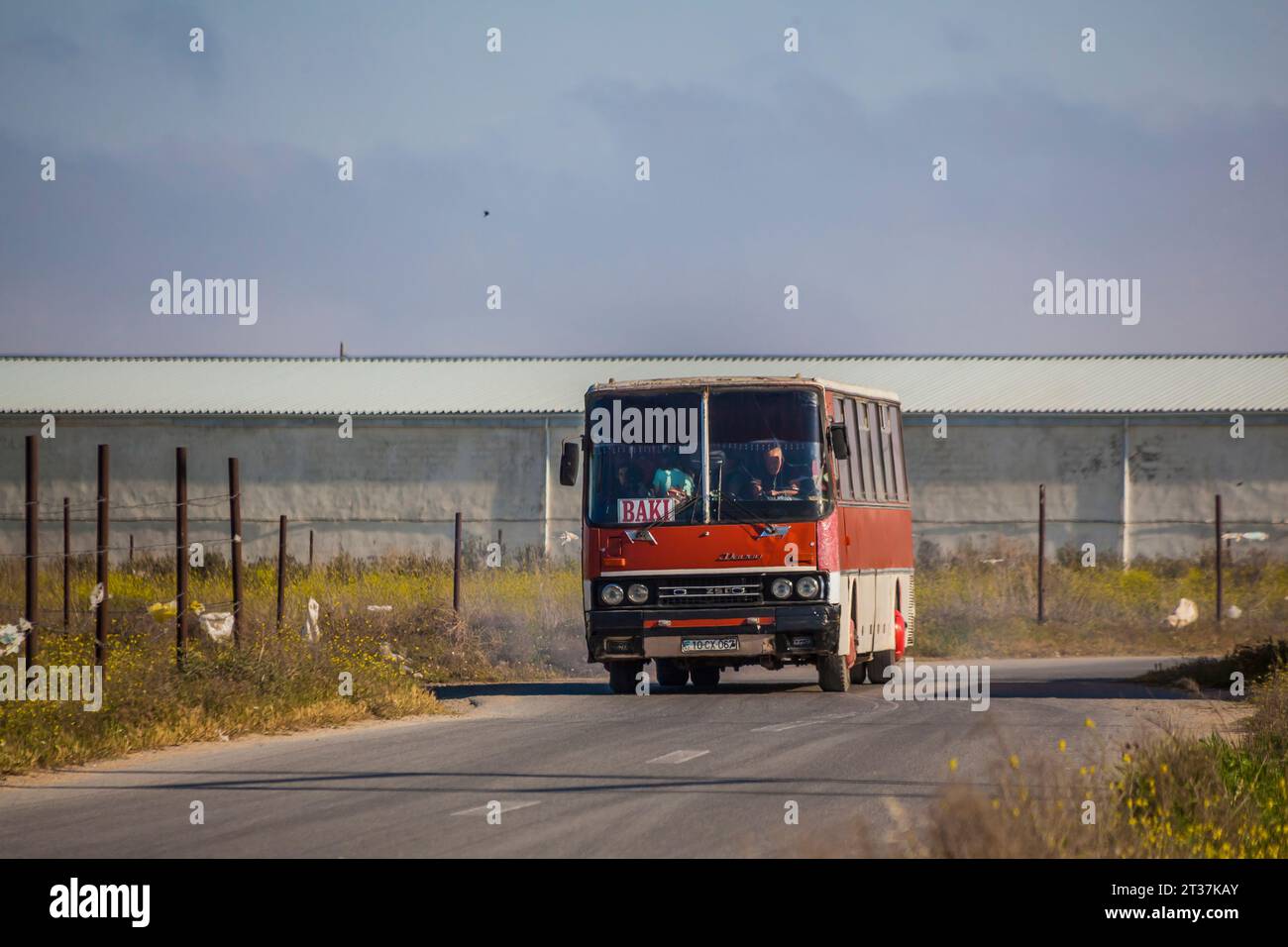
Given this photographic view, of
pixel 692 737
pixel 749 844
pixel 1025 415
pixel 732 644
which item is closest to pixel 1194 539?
pixel 1025 415

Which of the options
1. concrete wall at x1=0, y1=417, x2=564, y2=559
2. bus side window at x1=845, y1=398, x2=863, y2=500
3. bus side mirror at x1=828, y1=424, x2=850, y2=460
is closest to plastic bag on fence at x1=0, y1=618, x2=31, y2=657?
bus side mirror at x1=828, y1=424, x2=850, y2=460

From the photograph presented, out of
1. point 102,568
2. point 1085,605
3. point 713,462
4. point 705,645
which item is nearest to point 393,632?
point 705,645

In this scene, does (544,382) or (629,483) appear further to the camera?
(544,382)

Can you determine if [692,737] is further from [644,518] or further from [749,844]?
[749,844]

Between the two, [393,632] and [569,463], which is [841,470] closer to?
[569,463]

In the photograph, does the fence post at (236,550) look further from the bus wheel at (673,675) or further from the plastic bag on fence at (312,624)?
the bus wheel at (673,675)

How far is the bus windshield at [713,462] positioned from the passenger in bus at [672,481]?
0.01 m

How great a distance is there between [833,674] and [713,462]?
10.9 feet

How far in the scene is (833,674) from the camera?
21.5 metres

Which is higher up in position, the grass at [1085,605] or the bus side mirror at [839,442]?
the bus side mirror at [839,442]

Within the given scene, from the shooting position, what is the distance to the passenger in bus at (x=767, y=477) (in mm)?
20016

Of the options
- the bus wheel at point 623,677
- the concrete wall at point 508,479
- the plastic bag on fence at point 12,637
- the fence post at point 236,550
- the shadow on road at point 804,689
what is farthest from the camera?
the concrete wall at point 508,479

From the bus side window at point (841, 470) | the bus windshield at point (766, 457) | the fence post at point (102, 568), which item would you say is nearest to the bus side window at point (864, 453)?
the bus side window at point (841, 470)

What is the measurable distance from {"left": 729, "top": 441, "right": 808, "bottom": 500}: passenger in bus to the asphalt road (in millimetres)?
2422
